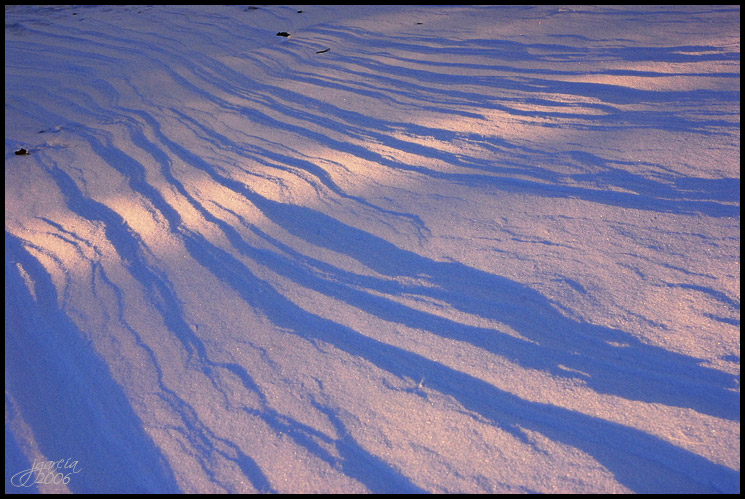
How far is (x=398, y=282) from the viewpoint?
5.90ft

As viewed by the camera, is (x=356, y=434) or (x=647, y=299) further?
(x=647, y=299)

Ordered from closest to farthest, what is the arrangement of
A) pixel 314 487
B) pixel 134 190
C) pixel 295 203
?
pixel 314 487, pixel 295 203, pixel 134 190

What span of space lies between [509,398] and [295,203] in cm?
134

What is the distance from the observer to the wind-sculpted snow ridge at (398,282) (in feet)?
4.33

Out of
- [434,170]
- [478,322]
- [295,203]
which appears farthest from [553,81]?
[478,322]

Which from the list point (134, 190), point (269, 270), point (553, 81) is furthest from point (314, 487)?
point (553, 81)

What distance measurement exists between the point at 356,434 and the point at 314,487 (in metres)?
0.18

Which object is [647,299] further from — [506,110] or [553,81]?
[553,81]

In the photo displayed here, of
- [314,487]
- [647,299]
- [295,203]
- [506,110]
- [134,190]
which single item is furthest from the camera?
[506,110]

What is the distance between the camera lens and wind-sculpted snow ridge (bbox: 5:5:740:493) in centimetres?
132

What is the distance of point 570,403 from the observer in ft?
4.40

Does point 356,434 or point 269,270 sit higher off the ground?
point 269,270

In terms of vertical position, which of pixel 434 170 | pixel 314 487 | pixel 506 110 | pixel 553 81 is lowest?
pixel 314 487

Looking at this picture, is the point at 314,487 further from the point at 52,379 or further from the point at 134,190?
the point at 134,190
